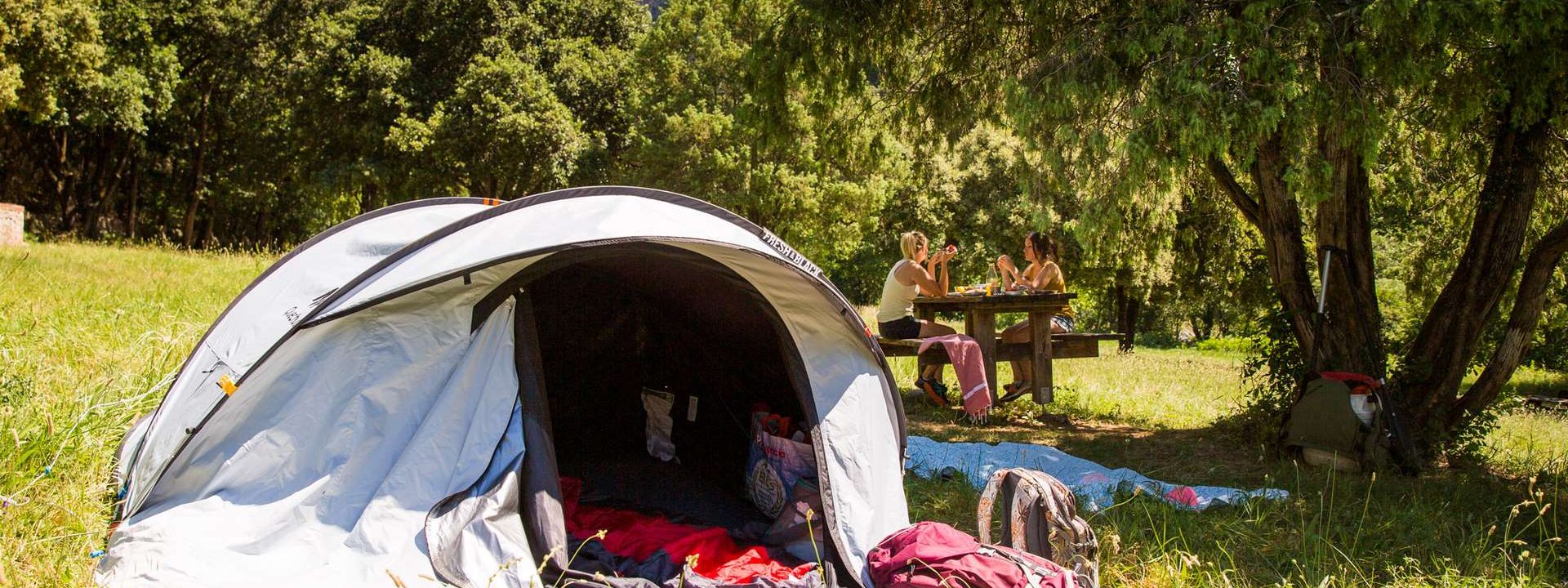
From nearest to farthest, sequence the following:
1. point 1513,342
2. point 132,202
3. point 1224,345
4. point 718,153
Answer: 1. point 1513,342
2. point 718,153
3. point 132,202
4. point 1224,345

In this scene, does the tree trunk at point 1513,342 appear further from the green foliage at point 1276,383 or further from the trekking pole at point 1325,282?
the trekking pole at point 1325,282

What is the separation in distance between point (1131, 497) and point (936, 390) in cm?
273

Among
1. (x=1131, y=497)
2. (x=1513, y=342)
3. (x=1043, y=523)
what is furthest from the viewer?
(x=1513, y=342)

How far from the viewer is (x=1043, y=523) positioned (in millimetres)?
3346

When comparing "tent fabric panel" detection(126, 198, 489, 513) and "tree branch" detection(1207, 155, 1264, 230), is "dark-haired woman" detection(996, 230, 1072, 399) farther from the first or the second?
"tent fabric panel" detection(126, 198, 489, 513)

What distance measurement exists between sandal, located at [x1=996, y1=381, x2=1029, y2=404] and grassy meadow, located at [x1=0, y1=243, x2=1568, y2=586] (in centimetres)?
17

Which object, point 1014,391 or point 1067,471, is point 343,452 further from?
point 1014,391

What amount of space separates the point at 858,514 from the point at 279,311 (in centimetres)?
270

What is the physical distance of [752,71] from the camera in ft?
21.5

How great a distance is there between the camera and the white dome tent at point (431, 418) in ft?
10.9

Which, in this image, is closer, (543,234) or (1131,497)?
(543,234)

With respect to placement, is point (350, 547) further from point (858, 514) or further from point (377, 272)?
point (858, 514)

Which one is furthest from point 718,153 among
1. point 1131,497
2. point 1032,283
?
point 1131,497

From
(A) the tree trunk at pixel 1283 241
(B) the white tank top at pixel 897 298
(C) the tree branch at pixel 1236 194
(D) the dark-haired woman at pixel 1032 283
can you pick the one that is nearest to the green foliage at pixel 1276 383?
(A) the tree trunk at pixel 1283 241
